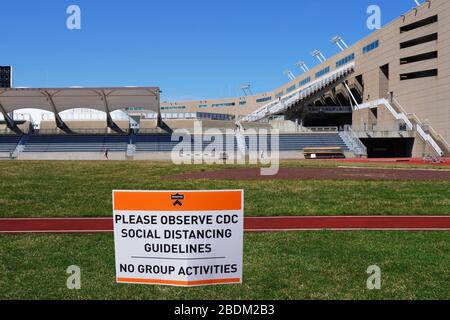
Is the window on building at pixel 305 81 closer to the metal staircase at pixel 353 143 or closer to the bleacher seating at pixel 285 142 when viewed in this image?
the metal staircase at pixel 353 143

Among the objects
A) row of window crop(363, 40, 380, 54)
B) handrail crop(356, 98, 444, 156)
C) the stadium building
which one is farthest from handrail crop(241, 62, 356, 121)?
handrail crop(356, 98, 444, 156)

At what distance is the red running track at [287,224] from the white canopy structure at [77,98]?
4720 cm

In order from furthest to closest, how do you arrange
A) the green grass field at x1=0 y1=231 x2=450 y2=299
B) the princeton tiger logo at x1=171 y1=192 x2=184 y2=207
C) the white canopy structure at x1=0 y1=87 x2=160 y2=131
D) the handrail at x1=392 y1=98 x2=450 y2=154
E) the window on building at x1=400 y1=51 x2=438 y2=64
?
the white canopy structure at x1=0 y1=87 x2=160 y2=131 → the window on building at x1=400 y1=51 x2=438 y2=64 → the handrail at x1=392 y1=98 x2=450 y2=154 → the green grass field at x1=0 y1=231 x2=450 y2=299 → the princeton tiger logo at x1=171 y1=192 x2=184 y2=207

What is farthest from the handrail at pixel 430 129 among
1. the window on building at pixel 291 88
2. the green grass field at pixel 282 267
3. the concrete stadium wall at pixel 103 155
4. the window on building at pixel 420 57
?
the green grass field at pixel 282 267

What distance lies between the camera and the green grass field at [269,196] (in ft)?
45.3

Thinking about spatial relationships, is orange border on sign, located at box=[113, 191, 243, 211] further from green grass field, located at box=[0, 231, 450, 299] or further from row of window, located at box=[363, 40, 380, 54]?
row of window, located at box=[363, 40, 380, 54]

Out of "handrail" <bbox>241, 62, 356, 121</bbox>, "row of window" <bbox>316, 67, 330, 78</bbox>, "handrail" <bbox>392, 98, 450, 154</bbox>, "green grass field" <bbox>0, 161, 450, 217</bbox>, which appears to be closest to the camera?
"green grass field" <bbox>0, 161, 450, 217</bbox>

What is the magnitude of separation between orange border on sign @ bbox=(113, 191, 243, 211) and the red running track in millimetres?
7230

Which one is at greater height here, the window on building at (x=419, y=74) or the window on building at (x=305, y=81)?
the window on building at (x=305, y=81)

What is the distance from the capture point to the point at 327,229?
10992 millimetres

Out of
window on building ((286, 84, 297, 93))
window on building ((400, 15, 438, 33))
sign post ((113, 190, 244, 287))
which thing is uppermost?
window on building ((400, 15, 438, 33))

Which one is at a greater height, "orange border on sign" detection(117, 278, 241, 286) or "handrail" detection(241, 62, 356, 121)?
"handrail" detection(241, 62, 356, 121)

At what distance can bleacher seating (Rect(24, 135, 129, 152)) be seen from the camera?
56.8 metres
